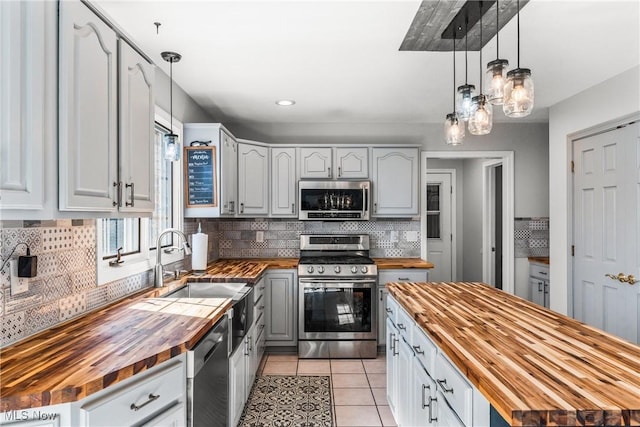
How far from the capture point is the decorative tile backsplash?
4.36 m

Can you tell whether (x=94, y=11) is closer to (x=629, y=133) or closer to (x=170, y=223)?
(x=170, y=223)

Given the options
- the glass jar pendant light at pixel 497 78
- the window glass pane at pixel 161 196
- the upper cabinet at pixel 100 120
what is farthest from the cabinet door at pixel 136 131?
the glass jar pendant light at pixel 497 78

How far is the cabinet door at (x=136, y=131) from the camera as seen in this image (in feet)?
5.28

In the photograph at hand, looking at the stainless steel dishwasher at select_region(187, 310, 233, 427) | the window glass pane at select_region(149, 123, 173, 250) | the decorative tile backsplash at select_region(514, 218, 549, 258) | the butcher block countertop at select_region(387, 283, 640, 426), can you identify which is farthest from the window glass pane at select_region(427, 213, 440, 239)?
the stainless steel dishwasher at select_region(187, 310, 233, 427)

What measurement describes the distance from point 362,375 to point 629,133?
9.53 feet

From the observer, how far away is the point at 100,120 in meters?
1.44

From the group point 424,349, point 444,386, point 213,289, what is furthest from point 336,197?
point 444,386

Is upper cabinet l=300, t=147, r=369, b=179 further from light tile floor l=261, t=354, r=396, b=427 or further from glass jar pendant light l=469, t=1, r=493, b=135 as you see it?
glass jar pendant light l=469, t=1, r=493, b=135

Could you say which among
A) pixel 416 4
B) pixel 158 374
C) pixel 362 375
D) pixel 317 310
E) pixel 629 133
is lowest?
pixel 362 375

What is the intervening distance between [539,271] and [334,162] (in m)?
2.59

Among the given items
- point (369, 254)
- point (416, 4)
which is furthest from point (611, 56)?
point (369, 254)

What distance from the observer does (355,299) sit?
3680 millimetres

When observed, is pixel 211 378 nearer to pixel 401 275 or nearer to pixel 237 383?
pixel 237 383

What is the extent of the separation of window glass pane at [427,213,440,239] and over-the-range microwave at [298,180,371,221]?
2329 mm
